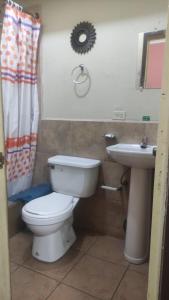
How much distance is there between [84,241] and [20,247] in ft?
1.81

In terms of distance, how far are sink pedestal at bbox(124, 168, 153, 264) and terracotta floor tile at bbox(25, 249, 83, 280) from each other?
435mm

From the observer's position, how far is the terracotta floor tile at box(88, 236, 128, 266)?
1.83 metres

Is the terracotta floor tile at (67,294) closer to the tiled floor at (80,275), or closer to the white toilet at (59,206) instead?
the tiled floor at (80,275)

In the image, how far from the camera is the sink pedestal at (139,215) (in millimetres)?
1689

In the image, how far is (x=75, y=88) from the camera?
2072mm

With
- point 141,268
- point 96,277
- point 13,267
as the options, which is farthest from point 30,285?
point 141,268

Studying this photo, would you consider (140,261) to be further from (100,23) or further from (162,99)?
(100,23)

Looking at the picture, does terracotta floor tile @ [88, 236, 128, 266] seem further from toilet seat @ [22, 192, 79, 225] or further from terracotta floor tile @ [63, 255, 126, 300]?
toilet seat @ [22, 192, 79, 225]

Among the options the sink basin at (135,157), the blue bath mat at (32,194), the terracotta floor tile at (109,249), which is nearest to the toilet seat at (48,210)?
the blue bath mat at (32,194)

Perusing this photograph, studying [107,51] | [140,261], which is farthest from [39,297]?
[107,51]

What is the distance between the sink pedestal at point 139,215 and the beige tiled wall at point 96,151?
0.25 meters

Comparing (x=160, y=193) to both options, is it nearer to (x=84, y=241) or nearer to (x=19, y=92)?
(x=84, y=241)

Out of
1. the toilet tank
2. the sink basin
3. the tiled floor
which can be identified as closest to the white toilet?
the toilet tank

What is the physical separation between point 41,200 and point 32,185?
58 centimetres
